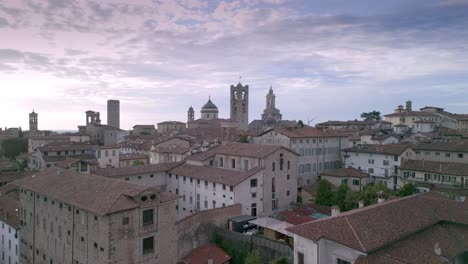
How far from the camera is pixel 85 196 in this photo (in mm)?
29266

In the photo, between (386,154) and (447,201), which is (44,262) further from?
(386,154)

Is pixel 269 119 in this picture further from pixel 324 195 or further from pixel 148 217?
pixel 148 217

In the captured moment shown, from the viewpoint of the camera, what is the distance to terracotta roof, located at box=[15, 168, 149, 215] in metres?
27.0

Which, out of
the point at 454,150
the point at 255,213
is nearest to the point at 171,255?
the point at 255,213

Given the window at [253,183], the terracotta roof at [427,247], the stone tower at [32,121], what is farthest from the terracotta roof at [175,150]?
the stone tower at [32,121]

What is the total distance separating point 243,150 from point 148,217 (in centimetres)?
1841

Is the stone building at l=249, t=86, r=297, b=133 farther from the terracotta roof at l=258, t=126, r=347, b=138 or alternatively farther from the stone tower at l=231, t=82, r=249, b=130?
the terracotta roof at l=258, t=126, r=347, b=138

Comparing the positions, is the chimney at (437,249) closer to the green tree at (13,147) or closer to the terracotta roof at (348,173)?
the terracotta roof at (348,173)

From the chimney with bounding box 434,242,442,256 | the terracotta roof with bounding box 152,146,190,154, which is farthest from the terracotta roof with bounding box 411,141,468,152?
the terracotta roof with bounding box 152,146,190,154

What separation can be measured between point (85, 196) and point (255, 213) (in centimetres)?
1752

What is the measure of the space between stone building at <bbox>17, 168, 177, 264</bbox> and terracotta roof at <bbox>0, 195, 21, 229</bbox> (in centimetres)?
569

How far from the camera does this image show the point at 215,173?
134 feet

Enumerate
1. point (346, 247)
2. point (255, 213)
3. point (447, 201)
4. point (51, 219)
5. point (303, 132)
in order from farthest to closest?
point (303, 132)
point (255, 213)
point (51, 219)
point (447, 201)
point (346, 247)

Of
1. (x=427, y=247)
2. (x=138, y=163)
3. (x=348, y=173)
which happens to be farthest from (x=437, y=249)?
(x=138, y=163)
